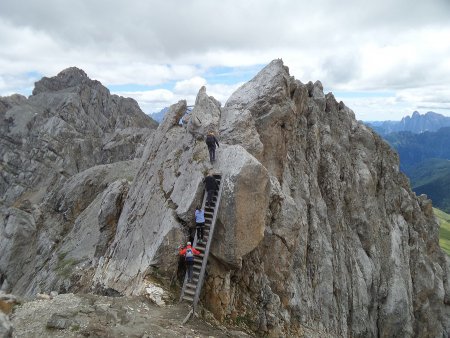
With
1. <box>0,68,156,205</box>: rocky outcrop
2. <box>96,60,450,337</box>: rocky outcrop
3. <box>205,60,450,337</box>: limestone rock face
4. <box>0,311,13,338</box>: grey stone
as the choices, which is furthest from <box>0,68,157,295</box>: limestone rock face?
<box>0,311,13,338</box>: grey stone

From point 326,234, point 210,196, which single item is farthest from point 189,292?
point 326,234

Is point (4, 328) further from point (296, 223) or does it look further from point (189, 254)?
point (296, 223)

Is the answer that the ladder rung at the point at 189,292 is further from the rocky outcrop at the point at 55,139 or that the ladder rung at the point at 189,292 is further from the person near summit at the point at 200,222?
the rocky outcrop at the point at 55,139

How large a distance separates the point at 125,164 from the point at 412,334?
64.3 metres

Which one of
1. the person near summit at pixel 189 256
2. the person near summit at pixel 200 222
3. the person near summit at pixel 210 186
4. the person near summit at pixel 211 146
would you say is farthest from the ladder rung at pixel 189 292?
the person near summit at pixel 211 146

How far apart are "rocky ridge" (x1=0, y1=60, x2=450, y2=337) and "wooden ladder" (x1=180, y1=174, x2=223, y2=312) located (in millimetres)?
703

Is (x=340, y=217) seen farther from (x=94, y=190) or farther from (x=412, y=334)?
(x=94, y=190)

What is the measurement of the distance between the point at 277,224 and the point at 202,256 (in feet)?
32.1

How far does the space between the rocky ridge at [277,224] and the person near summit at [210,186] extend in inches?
32.1

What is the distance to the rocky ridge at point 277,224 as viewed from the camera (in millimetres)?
25734

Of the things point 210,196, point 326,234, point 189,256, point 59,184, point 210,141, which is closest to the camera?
point 189,256

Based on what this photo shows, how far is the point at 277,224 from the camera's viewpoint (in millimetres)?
32000

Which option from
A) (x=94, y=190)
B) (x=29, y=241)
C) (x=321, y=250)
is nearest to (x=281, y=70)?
(x=321, y=250)

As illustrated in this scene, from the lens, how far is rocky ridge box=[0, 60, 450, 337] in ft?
84.4
